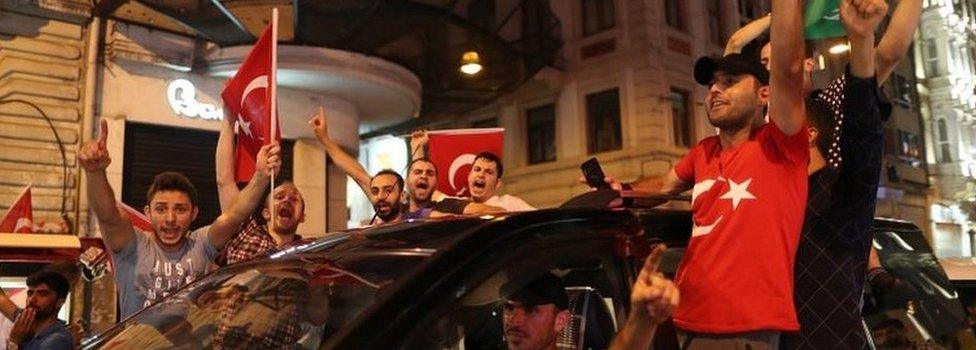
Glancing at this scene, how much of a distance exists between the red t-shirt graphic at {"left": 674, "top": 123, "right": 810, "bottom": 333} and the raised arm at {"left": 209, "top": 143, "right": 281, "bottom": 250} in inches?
88.5

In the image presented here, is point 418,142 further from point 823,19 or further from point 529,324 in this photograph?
point 529,324

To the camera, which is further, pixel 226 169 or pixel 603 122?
pixel 603 122

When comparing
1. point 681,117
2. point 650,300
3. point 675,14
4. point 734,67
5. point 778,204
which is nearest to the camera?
point 650,300

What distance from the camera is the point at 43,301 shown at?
159 inches

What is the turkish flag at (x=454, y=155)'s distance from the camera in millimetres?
6562

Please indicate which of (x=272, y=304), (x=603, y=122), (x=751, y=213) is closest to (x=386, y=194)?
(x=272, y=304)

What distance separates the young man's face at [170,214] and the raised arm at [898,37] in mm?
2773

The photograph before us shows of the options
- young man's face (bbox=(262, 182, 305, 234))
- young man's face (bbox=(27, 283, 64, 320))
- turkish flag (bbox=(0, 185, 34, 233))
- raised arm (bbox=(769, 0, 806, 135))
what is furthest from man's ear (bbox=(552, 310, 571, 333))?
turkish flag (bbox=(0, 185, 34, 233))

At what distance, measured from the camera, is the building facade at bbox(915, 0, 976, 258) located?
27.2 m

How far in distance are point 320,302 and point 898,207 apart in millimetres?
26734

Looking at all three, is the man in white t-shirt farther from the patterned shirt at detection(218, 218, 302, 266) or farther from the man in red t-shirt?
the man in red t-shirt

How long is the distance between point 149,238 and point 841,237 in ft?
9.53

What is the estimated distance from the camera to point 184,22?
952cm

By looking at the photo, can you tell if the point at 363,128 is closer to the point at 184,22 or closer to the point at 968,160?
the point at 184,22
